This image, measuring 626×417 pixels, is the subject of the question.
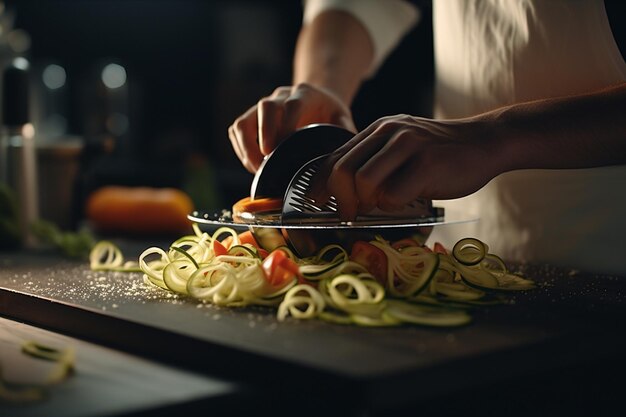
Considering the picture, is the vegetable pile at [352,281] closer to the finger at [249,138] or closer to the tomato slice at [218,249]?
the tomato slice at [218,249]

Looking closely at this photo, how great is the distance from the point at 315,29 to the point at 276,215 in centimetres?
93

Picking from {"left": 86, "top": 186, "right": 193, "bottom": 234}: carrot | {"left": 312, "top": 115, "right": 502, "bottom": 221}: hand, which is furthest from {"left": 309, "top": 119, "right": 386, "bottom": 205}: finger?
{"left": 86, "top": 186, "right": 193, "bottom": 234}: carrot

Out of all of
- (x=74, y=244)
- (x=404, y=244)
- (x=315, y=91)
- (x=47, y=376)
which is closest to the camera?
(x=47, y=376)

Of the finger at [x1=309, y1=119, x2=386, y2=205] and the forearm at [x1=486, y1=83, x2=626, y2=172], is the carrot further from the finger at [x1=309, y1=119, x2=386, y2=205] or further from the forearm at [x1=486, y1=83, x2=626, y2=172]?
the forearm at [x1=486, y1=83, x2=626, y2=172]

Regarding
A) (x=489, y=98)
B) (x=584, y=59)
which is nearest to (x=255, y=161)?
(x=489, y=98)

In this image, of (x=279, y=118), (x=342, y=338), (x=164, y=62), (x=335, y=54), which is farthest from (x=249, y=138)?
(x=164, y=62)

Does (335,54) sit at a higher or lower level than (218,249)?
higher

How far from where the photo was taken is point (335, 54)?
75.9 inches

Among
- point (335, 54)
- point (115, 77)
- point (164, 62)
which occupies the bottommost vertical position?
point (335, 54)

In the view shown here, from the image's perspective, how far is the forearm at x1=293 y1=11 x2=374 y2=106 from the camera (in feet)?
6.27

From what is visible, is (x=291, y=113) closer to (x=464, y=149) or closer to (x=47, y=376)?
(x=464, y=149)

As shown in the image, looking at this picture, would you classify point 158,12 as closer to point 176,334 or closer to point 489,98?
point 489,98

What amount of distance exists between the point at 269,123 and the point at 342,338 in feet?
2.03

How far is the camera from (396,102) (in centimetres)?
430
